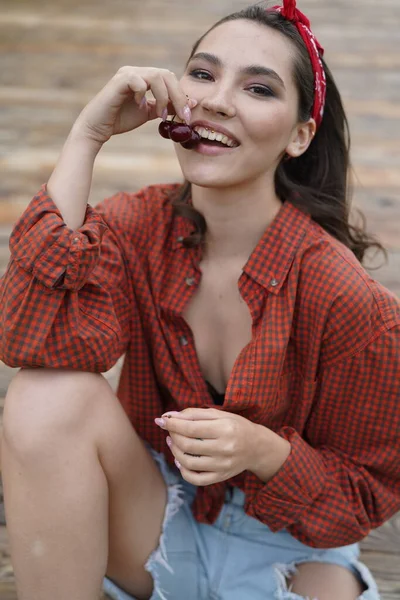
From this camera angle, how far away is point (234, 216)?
57.9 inches

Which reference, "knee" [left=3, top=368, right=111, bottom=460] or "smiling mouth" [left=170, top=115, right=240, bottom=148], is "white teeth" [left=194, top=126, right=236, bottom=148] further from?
"knee" [left=3, top=368, right=111, bottom=460]

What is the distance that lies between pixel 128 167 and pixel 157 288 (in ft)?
5.13

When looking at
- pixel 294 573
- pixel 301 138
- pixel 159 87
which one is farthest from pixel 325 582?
pixel 159 87

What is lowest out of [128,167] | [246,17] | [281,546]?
[281,546]

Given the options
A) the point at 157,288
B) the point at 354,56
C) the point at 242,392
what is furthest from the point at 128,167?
the point at 242,392

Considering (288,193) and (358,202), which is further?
(358,202)

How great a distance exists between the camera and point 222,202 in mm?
1458

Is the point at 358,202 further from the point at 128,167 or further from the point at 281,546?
the point at 281,546

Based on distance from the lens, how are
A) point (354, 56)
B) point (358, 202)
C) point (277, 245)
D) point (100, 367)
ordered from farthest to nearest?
point (354, 56), point (358, 202), point (277, 245), point (100, 367)

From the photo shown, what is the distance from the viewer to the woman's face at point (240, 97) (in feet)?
4.41

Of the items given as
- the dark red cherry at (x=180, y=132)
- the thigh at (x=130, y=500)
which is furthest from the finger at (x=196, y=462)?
the dark red cherry at (x=180, y=132)

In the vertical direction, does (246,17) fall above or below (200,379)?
above

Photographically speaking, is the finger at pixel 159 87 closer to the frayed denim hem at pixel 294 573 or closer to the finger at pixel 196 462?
the finger at pixel 196 462

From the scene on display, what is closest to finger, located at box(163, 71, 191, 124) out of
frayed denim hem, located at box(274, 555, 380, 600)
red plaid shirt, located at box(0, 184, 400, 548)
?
red plaid shirt, located at box(0, 184, 400, 548)
